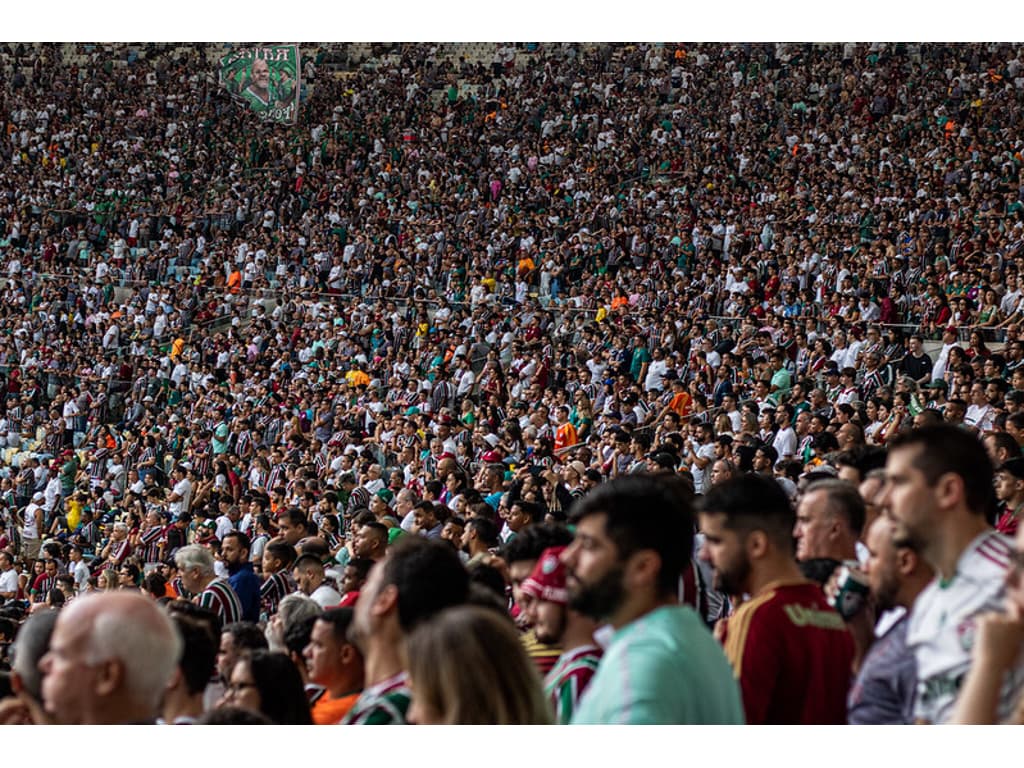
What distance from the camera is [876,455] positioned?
214 inches

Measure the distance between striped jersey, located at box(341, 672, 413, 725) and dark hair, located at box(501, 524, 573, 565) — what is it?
41.4 inches

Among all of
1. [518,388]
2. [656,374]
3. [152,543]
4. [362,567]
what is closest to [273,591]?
[362,567]

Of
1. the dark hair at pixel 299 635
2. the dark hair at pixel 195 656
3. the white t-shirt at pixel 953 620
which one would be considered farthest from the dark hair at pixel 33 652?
the white t-shirt at pixel 953 620

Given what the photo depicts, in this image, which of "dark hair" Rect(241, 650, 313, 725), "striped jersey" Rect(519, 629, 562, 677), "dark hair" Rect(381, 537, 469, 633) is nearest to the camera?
"dark hair" Rect(381, 537, 469, 633)

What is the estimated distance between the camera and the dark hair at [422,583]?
3.38 metres

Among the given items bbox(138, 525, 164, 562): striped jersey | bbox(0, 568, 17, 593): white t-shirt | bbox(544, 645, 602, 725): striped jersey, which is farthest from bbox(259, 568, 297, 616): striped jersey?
bbox(0, 568, 17, 593): white t-shirt

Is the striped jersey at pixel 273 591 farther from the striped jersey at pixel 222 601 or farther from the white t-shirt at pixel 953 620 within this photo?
the white t-shirt at pixel 953 620

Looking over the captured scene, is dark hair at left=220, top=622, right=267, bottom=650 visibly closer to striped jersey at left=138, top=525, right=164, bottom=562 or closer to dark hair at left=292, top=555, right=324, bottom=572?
dark hair at left=292, top=555, right=324, bottom=572

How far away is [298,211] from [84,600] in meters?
23.6

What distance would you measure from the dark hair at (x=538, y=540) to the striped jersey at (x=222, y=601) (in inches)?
115

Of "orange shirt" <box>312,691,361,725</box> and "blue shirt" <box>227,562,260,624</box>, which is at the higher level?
"orange shirt" <box>312,691,361,725</box>

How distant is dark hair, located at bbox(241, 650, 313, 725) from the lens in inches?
152
